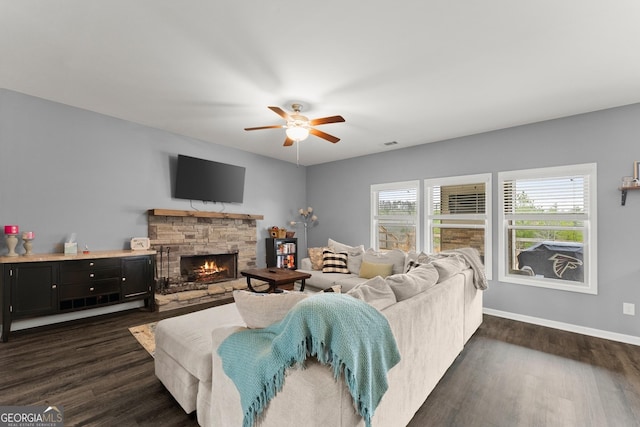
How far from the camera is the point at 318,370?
116 cm

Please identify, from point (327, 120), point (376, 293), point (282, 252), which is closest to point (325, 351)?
point (376, 293)

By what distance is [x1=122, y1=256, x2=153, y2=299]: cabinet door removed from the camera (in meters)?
3.80

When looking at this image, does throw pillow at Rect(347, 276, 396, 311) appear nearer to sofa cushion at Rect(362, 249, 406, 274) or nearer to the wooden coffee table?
the wooden coffee table

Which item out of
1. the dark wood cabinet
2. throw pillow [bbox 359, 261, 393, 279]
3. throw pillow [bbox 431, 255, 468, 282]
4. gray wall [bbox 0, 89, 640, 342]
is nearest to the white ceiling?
gray wall [bbox 0, 89, 640, 342]

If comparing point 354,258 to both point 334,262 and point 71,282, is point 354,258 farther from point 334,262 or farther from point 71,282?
point 71,282

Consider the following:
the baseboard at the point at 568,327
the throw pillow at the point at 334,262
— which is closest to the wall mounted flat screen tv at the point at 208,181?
the throw pillow at the point at 334,262

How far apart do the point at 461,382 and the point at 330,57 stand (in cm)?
297

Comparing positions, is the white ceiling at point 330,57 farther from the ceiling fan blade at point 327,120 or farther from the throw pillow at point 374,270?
the throw pillow at point 374,270

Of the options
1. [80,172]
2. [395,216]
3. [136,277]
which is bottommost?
[136,277]

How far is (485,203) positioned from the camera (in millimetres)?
4375

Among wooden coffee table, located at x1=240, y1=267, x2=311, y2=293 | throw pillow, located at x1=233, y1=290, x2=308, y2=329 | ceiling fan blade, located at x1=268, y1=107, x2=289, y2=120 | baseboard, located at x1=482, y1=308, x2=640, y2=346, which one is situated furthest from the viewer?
wooden coffee table, located at x1=240, y1=267, x2=311, y2=293

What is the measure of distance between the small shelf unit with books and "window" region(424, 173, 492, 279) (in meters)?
2.77

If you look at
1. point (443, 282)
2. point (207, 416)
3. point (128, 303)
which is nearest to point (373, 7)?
point (443, 282)

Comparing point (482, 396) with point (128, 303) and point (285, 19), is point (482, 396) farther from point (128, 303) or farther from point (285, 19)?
point (128, 303)
